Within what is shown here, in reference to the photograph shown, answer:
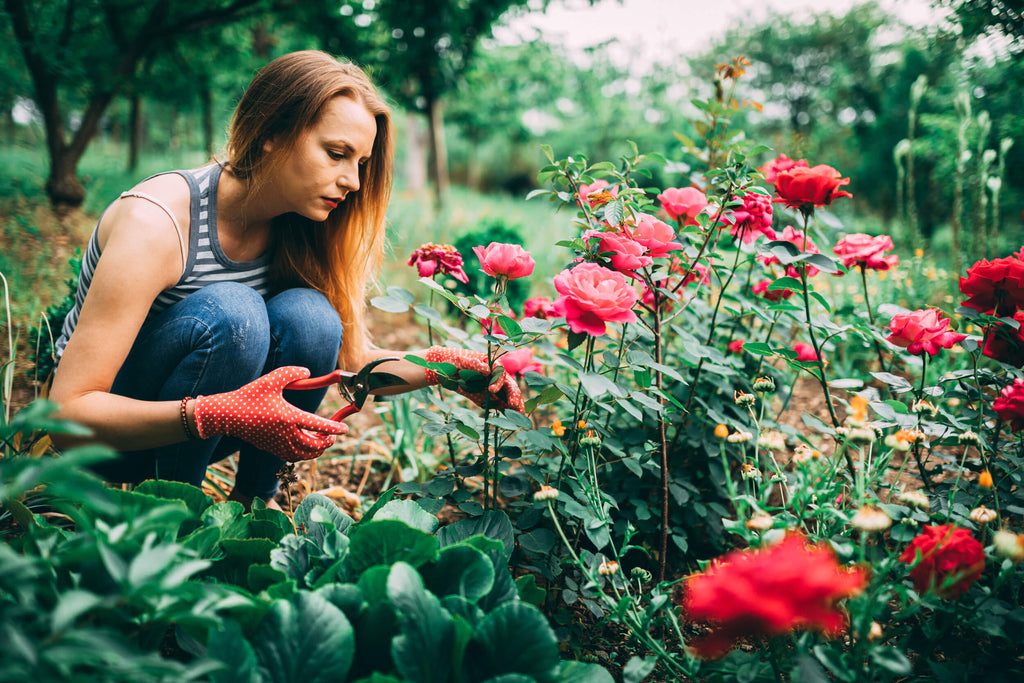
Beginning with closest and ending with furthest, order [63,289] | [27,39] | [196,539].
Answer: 1. [196,539]
2. [63,289]
3. [27,39]

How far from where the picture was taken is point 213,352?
1.23 metres

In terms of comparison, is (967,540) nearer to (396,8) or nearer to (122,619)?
(122,619)

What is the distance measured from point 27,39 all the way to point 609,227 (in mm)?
4389

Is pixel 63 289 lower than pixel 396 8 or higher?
lower

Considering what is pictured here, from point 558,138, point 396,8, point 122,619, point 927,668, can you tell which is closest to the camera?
point 122,619

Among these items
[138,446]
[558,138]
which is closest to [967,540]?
[138,446]

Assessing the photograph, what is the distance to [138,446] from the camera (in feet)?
3.67

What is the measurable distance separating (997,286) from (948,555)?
2.09ft

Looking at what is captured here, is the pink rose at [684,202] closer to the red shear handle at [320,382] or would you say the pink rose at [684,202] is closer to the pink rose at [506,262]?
the pink rose at [506,262]

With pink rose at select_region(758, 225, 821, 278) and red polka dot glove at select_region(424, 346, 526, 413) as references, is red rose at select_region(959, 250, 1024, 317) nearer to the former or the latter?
pink rose at select_region(758, 225, 821, 278)

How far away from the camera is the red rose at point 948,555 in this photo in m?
0.76

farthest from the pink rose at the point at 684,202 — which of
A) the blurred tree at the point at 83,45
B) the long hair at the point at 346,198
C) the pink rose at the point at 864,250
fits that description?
the blurred tree at the point at 83,45

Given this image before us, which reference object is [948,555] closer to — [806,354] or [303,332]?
[806,354]

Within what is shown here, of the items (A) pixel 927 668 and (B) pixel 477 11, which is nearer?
(A) pixel 927 668
